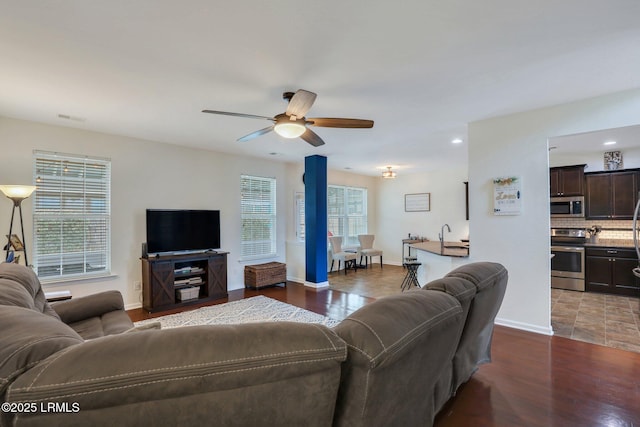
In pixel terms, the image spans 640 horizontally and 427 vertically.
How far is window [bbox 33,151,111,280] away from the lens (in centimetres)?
380

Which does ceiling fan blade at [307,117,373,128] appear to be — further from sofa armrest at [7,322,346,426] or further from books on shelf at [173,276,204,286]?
books on shelf at [173,276,204,286]

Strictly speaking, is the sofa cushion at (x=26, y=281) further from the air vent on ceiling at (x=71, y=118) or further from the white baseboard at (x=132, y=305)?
the white baseboard at (x=132, y=305)

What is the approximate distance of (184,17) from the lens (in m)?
1.82

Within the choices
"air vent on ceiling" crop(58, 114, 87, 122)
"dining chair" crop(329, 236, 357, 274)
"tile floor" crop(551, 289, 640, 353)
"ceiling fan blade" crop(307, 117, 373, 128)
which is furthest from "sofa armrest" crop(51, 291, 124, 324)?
"dining chair" crop(329, 236, 357, 274)

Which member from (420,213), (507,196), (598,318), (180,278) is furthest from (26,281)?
(420,213)

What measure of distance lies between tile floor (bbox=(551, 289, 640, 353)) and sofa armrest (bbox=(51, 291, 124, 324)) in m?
4.52

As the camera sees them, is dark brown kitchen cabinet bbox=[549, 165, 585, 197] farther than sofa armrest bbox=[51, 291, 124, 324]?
Yes

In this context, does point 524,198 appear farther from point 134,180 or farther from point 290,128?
point 134,180

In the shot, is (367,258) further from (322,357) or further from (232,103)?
(322,357)

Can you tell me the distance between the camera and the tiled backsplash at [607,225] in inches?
204

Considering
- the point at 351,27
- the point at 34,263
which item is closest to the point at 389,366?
the point at 351,27

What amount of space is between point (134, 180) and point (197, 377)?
14.9 feet

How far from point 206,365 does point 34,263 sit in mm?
4398

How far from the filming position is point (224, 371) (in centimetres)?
78
